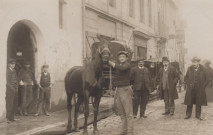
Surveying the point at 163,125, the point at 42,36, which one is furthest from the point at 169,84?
the point at 42,36

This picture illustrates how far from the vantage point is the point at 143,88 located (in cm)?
1041

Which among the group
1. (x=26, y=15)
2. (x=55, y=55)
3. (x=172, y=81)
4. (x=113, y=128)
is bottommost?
(x=113, y=128)

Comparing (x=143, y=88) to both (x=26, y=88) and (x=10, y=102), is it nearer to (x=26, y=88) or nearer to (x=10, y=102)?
(x=26, y=88)

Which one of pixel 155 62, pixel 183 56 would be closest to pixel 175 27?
pixel 183 56

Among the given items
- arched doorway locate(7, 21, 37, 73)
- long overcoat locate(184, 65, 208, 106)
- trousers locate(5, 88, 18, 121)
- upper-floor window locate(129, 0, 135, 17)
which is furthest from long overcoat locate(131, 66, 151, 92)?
upper-floor window locate(129, 0, 135, 17)

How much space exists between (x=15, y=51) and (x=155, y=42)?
59.8 ft

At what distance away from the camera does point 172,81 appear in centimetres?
1101

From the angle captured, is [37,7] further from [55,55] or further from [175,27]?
[175,27]

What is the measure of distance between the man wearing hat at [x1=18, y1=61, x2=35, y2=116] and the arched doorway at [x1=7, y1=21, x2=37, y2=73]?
24.8 inches

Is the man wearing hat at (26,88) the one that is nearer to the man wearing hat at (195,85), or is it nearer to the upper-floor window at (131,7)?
the man wearing hat at (195,85)

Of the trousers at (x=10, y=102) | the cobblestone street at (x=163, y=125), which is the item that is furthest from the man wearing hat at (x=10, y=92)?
the cobblestone street at (x=163, y=125)

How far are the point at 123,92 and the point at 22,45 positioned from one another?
17.2ft

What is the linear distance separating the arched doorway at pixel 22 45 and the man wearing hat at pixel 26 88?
0.63 metres

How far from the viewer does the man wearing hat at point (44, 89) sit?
417 inches
